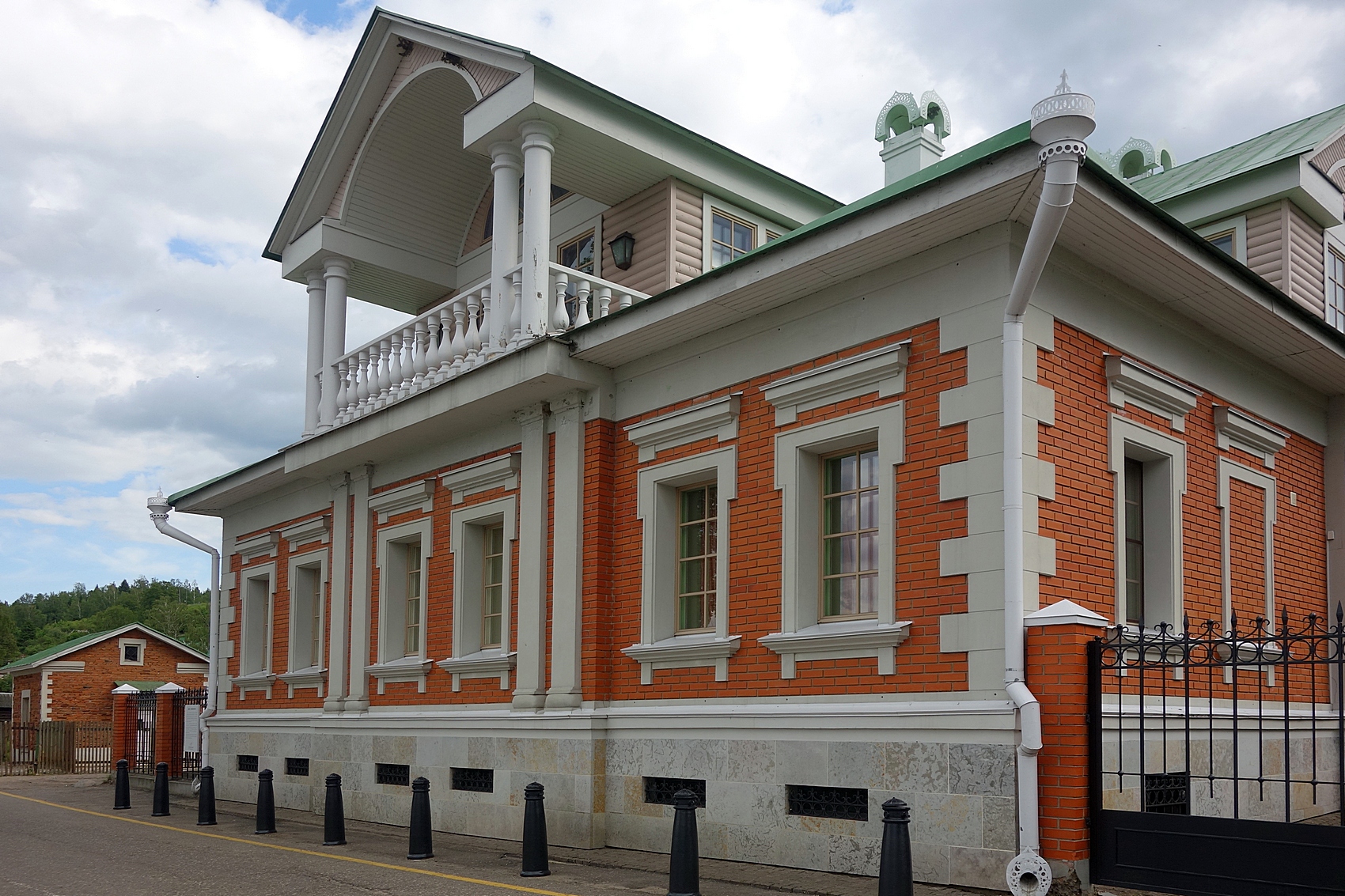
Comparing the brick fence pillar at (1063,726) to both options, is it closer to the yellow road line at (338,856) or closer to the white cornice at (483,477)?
the yellow road line at (338,856)

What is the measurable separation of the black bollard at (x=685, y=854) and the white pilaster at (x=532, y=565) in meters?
4.93

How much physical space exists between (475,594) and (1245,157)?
11.8 m

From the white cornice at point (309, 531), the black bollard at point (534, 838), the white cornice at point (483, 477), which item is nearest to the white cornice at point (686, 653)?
the black bollard at point (534, 838)

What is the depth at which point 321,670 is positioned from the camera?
1827 cm

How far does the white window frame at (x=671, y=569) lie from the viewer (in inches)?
464

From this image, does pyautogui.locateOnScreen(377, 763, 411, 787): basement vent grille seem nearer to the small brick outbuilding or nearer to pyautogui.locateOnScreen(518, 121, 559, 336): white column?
pyautogui.locateOnScreen(518, 121, 559, 336): white column

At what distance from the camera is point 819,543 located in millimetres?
11211

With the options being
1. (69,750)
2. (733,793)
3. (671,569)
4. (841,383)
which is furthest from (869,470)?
(69,750)

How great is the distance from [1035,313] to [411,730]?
Answer: 965 cm

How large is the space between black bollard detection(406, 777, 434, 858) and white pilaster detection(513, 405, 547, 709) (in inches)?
68.2

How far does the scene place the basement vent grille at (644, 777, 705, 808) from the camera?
1156 centimetres

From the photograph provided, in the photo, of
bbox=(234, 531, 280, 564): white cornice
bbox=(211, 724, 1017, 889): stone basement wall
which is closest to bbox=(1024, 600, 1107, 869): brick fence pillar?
bbox=(211, 724, 1017, 889): stone basement wall

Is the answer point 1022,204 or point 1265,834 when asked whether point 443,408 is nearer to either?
point 1022,204

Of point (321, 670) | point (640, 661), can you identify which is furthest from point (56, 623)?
point (640, 661)
